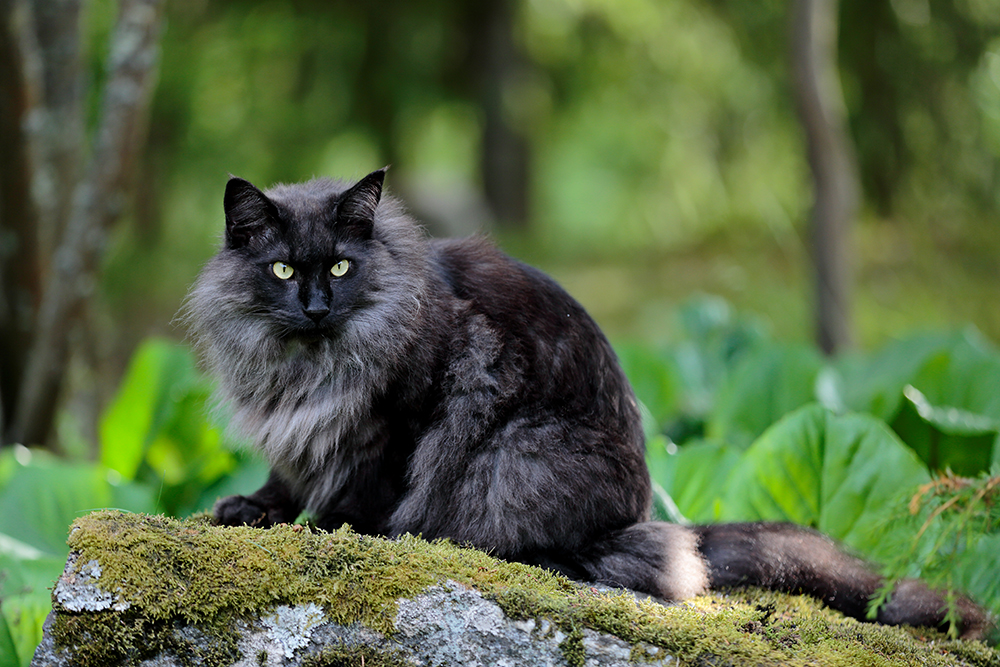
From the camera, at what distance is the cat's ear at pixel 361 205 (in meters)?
2.47

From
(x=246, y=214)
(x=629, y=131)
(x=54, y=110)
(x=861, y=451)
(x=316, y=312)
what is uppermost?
(x=629, y=131)

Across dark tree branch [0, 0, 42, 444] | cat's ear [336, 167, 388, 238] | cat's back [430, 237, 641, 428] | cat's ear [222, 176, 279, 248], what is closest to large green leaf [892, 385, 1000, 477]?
cat's back [430, 237, 641, 428]

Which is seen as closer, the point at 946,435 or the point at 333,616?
the point at 333,616

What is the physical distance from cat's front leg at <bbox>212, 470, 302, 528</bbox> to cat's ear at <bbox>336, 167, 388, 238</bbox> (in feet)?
2.72

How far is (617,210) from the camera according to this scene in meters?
10.9

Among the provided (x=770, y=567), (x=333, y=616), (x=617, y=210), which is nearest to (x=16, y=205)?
(x=333, y=616)

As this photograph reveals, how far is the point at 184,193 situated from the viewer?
32.4ft

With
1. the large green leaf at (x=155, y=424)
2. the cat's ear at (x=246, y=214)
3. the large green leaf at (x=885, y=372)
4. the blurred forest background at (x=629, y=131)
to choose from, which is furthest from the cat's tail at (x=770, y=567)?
the blurred forest background at (x=629, y=131)

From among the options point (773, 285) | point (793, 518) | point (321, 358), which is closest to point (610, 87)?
point (773, 285)

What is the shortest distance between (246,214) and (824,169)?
4.41 m

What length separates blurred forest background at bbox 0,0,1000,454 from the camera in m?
8.59

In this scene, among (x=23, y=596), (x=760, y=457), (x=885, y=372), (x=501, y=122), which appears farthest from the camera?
(x=501, y=122)

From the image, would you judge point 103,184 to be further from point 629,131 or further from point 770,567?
point 629,131

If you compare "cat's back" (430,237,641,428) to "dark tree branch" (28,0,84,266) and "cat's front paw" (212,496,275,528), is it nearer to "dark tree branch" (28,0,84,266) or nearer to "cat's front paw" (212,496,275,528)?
"cat's front paw" (212,496,275,528)
